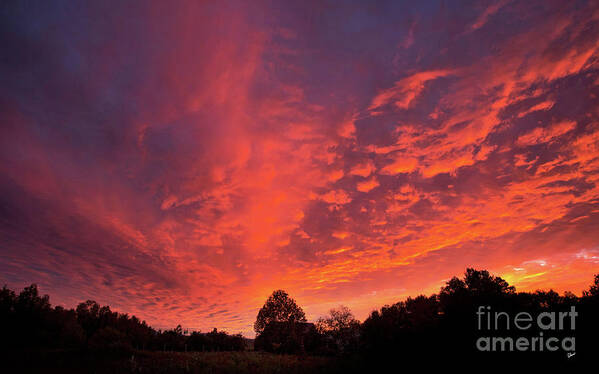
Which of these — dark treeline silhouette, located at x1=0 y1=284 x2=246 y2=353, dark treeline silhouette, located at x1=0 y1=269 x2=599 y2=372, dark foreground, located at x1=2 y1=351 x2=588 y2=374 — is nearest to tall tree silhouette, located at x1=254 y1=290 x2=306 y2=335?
dark treeline silhouette, located at x1=0 y1=269 x2=599 y2=372

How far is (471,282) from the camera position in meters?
59.6

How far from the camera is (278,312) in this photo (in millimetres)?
62406

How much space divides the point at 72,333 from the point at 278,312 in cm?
5152

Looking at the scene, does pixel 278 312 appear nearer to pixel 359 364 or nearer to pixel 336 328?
pixel 336 328

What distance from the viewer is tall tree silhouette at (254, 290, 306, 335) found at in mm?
62031

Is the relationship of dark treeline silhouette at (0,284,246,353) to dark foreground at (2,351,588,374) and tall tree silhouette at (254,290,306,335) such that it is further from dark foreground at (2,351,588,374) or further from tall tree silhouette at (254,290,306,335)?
tall tree silhouette at (254,290,306,335)

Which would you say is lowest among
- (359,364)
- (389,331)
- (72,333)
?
(72,333)

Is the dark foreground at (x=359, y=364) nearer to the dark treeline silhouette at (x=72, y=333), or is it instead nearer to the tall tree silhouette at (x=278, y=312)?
the dark treeline silhouette at (x=72, y=333)

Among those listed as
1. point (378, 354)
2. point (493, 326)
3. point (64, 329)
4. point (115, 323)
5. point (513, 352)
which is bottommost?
point (115, 323)

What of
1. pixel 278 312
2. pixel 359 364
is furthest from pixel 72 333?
pixel 359 364

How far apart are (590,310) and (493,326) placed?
14391 mm

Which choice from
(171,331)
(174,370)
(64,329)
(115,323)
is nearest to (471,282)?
(174,370)

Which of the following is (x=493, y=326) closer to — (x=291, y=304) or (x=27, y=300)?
(x=291, y=304)

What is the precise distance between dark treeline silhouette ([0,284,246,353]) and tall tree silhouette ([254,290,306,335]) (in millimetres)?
18517
